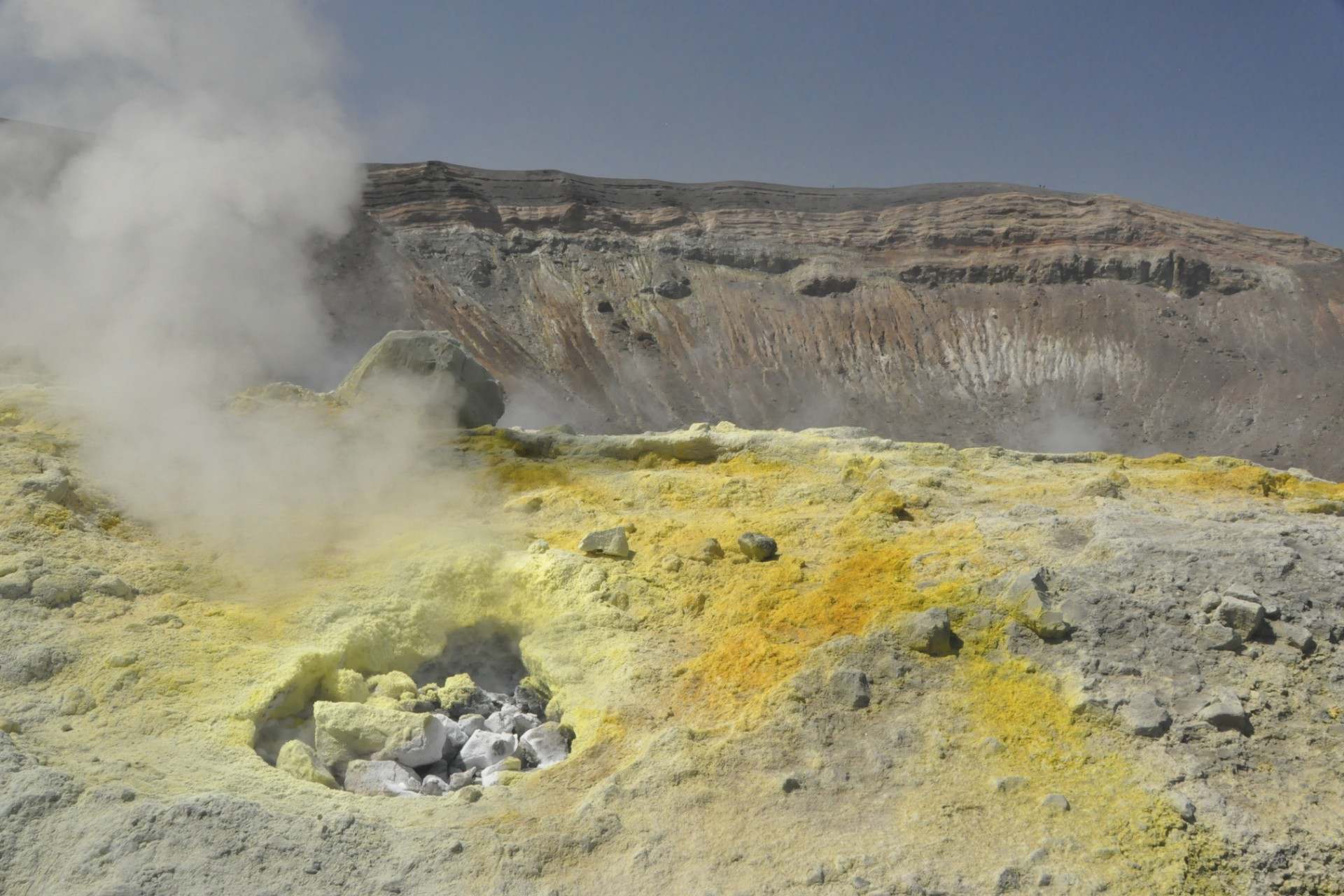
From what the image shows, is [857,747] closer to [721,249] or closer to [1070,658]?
[1070,658]

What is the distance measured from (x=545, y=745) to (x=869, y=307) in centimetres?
4035

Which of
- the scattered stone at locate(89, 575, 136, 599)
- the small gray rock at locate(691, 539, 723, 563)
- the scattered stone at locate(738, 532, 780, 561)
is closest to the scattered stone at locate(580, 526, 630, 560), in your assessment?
the small gray rock at locate(691, 539, 723, 563)

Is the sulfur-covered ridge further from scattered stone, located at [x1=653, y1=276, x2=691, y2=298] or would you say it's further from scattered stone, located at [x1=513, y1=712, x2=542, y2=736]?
scattered stone, located at [x1=653, y1=276, x2=691, y2=298]

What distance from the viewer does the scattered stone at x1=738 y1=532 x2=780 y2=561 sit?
22.2 ft

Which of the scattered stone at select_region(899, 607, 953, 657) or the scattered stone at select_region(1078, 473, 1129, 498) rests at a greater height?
the scattered stone at select_region(1078, 473, 1129, 498)

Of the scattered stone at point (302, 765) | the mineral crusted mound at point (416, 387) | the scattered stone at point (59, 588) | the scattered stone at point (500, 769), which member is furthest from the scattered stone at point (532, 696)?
the mineral crusted mound at point (416, 387)

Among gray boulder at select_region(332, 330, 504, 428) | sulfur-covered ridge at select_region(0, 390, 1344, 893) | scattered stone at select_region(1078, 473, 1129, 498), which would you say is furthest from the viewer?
gray boulder at select_region(332, 330, 504, 428)

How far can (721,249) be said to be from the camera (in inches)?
1763

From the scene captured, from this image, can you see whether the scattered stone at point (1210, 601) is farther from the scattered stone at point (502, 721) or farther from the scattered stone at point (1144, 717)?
the scattered stone at point (502, 721)

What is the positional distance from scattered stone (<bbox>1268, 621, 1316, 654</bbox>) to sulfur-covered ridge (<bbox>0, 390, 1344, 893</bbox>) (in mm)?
13

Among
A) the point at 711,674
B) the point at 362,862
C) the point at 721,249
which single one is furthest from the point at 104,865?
the point at 721,249

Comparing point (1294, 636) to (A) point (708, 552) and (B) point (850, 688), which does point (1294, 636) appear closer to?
(B) point (850, 688)

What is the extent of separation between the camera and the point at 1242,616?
16.7 feet

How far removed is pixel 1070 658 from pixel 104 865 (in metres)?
4.47
